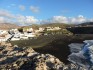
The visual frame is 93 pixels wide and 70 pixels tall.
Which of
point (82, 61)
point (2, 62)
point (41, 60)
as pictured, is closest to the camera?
point (41, 60)

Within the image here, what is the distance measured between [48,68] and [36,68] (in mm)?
1775

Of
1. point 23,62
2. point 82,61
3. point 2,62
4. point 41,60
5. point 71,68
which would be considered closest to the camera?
point 71,68

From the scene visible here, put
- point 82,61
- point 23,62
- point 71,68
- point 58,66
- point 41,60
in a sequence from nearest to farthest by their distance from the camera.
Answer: point 71,68 → point 58,66 → point 41,60 → point 23,62 → point 82,61

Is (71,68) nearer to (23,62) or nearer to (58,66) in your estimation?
(58,66)

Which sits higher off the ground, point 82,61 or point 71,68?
point 71,68

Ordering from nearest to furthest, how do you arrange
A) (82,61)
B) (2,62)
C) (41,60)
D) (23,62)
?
(41,60) → (23,62) → (2,62) → (82,61)

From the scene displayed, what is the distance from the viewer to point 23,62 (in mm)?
40594

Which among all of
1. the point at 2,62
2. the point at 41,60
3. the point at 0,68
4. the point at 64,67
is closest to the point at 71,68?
the point at 64,67

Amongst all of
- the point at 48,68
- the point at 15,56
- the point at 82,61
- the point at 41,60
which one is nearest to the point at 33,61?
the point at 41,60

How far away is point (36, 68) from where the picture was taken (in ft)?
116

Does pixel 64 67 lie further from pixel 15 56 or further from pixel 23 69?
pixel 15 56

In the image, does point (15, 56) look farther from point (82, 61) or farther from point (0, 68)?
point (82, 61)

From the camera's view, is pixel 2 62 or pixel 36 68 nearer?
pixel 36 68

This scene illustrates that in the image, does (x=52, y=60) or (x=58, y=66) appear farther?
(x=52, y=60)
